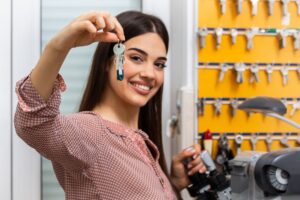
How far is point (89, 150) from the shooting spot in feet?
3.31

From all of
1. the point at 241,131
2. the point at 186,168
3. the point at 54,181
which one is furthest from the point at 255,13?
the point at 54,181

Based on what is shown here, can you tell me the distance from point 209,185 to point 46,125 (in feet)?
2.31

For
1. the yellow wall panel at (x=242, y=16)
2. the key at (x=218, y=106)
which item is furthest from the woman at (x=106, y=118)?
the yellow wall panel at (x=242, y=16)

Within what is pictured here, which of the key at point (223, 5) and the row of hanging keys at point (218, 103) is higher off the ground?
the key at point (223, 5)

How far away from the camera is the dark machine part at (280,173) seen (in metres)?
1.01

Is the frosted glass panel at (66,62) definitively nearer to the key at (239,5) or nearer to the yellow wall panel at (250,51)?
the yellow wall panel at (250,51)

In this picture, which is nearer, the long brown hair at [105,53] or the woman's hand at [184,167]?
the long brown hair at [105,53]

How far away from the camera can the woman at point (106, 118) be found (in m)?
0.83

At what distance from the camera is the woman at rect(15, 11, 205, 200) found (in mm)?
826

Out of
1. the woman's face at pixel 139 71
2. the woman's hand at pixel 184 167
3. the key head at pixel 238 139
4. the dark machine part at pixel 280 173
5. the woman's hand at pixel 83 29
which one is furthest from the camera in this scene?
the key head at pixel 238 139

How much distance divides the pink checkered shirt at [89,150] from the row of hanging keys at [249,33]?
638 millimetres

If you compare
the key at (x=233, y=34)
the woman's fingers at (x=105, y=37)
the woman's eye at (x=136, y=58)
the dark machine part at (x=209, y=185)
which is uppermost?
the key at (x=233, y=34)

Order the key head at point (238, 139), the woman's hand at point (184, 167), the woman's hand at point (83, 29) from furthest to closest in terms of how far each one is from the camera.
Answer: the key head at point (238, 139) < the woman's hand at point (184, 167) < the woman's hand at point (83, 29)

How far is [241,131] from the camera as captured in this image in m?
1.79
